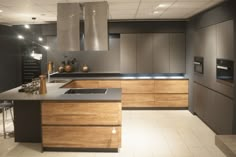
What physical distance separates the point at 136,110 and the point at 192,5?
3366 mm

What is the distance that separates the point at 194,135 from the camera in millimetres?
5273

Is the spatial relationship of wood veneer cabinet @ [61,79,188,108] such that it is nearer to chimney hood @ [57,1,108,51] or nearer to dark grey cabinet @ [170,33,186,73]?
dark grey cabinet @ [170,33,186,73]

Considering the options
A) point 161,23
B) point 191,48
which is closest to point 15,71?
point 161,23

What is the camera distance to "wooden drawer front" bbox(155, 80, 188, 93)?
24.2 ft

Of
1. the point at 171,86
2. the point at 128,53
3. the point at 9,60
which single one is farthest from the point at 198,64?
the point at 9,60

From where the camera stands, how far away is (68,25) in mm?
4691

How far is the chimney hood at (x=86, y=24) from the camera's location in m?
4.59

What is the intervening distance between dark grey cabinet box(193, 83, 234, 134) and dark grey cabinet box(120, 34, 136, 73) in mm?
1900

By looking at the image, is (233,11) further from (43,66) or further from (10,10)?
(43,66)

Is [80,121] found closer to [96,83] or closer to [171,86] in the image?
[96,83]

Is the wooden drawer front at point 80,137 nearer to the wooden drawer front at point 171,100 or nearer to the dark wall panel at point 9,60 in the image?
the wooden drawer front at point 171,100

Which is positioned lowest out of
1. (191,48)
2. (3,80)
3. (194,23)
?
(3,80)

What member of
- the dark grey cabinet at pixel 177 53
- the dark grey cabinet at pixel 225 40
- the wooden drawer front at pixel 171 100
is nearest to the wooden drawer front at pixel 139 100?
the wooden drawer front at pixel 171 100

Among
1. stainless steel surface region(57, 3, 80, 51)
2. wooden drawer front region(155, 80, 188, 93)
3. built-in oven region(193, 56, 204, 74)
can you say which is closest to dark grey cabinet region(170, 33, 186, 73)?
wooden drawer front region(155, 80, 188, 93)
